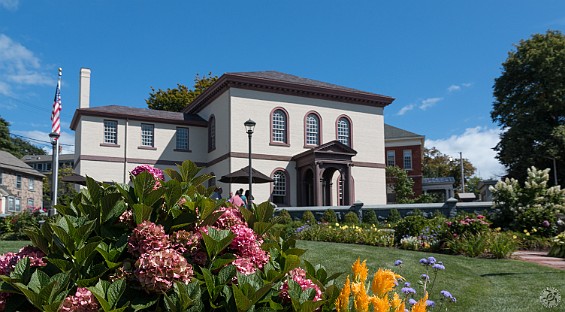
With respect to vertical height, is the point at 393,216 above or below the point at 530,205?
below

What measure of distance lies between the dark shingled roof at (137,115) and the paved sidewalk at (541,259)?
25850mm

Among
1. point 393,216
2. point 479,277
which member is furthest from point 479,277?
point 393,216

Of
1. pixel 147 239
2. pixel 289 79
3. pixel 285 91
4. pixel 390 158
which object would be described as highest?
pixel 289 79

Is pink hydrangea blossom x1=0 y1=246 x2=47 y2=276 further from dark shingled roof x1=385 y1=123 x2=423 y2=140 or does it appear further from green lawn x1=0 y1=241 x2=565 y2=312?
dark shingled roof x1=385 y1=123 x2=423 y2=140

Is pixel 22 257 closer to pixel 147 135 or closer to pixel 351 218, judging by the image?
pixel 351 218

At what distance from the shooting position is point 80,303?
2.38 meters

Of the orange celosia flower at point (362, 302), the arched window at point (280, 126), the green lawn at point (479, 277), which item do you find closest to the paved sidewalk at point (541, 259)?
the green lawn at point (479, 277)

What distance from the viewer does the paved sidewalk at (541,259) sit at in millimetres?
10875

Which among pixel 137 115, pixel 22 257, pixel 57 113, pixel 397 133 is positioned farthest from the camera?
pixel 397 133

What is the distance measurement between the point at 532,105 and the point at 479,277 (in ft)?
114

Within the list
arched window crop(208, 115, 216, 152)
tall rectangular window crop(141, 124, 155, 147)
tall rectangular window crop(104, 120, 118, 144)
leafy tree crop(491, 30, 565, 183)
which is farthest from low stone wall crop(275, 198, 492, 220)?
leafy tree crop(491, 30, 565, 183)

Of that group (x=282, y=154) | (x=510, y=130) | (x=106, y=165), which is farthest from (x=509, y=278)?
(x=510, y=130)

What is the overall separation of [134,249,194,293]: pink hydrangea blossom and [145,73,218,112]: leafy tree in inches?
1823

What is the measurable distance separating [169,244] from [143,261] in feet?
0.62
